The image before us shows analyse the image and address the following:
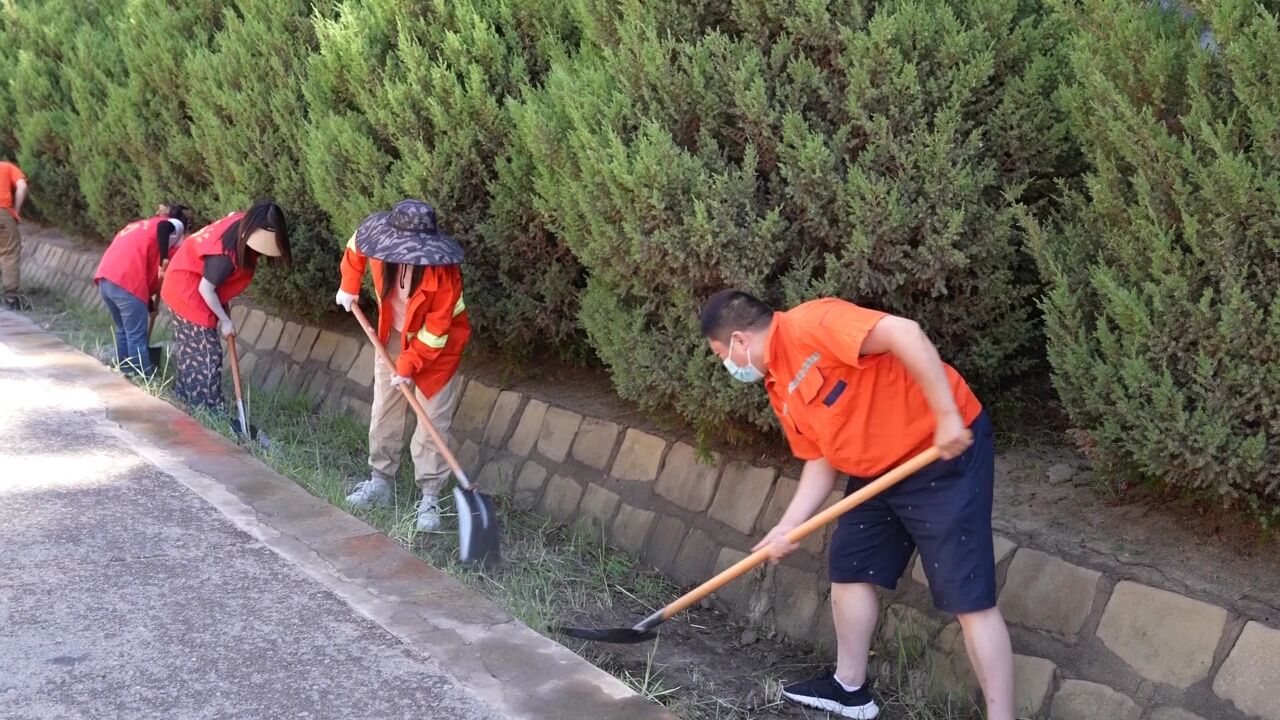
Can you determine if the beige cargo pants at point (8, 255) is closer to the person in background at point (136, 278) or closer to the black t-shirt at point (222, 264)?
the person in background at point (136, 278)

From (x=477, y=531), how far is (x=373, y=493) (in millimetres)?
1175

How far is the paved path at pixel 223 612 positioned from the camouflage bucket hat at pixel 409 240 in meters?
1.11

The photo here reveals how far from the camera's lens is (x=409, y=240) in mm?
5449

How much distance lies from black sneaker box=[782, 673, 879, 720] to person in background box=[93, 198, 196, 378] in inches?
222

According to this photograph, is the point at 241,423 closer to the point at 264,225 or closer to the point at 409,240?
the point at 264,225

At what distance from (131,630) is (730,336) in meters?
2.02

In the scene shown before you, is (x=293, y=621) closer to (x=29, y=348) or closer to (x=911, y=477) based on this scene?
(x=911, y=477)

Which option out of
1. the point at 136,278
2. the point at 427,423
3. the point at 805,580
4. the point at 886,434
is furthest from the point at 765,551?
the point at 136,278

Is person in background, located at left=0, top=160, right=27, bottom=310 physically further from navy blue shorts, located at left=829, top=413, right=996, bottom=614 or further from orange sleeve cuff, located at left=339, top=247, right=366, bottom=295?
navy blue shorts, located at left=829, top=413, right=996, bottom=614

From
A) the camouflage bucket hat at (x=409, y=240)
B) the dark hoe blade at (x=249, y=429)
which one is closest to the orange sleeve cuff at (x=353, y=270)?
the camouflage bucket hat at (x=409, y=240)

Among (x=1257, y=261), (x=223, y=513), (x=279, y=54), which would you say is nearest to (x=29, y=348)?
(x=279, y=54)

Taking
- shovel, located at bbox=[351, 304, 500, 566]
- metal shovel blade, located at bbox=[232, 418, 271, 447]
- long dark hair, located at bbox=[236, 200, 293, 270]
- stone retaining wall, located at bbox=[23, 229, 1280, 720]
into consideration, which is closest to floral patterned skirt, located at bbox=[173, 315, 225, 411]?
metal shovel blade, located at bbox=[232, 418, 271, 447]

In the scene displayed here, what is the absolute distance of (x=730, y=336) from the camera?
3.63 m

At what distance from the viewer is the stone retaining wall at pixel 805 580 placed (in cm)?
345
